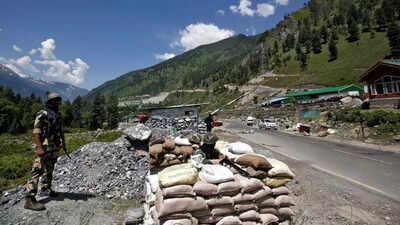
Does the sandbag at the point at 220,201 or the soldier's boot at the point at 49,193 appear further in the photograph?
the soldier's boot at the point at 49,193

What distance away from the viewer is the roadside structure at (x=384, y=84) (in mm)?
19219

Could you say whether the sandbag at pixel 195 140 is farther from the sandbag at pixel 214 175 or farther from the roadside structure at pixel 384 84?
the roadside structure at pixel 384 84

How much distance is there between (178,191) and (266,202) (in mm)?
1835

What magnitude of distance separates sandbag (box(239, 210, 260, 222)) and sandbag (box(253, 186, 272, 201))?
25 centimetres

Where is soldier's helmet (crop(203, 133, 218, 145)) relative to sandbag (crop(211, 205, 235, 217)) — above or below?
above

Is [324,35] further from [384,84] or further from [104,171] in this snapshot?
[104,171]

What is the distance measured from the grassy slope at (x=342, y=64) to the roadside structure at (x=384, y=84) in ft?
84.3

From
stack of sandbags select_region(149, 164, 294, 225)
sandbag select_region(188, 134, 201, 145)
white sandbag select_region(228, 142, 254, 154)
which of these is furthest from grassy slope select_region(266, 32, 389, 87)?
stack of sandbags select_region(149, 164, 294, 225)

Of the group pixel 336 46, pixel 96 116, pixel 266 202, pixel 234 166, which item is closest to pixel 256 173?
pixel 234 166

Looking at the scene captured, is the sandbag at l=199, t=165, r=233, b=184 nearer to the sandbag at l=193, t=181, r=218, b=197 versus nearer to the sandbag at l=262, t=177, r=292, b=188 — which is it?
the sandbag at l=193, t=181, r=218, b=197

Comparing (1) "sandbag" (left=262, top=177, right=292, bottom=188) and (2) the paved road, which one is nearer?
(1) "sandbag" (left=262, top=177, right=292, bottom=188)

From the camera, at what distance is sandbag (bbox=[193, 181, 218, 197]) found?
3.34 meters

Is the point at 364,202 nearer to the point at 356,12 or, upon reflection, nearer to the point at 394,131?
the point at 394,131

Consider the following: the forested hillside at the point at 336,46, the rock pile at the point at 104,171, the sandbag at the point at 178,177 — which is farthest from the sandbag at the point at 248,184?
the forested hillside at the point at 336,46
